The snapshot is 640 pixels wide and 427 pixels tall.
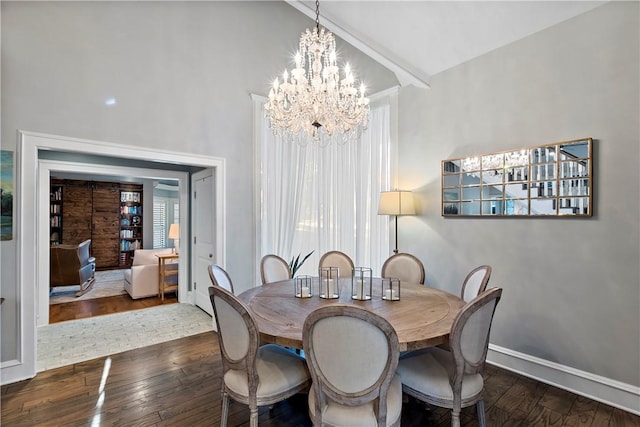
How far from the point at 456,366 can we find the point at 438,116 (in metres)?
2.67

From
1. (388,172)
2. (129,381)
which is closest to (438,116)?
(388,172)

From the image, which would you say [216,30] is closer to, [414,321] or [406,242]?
[406,242]

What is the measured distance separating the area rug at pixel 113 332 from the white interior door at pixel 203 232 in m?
0.29

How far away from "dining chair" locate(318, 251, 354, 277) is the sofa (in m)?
3.36

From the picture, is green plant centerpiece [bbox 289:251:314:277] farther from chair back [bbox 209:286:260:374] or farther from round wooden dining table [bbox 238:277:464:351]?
chair back [bbox 209:286:260:374]

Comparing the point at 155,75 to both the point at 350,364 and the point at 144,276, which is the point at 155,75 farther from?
the point at 350,364

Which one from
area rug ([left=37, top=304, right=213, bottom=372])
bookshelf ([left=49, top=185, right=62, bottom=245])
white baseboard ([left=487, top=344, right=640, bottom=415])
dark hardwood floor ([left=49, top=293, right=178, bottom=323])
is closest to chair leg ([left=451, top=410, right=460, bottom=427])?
white baseboard ([left=487, top=344, right=640, bottom=415])

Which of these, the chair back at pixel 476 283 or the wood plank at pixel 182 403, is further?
the chair back at pixel 476 283

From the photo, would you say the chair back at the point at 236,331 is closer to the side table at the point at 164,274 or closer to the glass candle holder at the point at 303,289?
the glass candle holder at the point at 303,289

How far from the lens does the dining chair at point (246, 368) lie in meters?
1.68

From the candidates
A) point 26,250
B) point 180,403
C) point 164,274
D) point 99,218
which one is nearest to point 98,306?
point 164,274

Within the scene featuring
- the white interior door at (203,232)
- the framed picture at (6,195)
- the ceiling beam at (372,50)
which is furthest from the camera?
the white interior door at (203,232)

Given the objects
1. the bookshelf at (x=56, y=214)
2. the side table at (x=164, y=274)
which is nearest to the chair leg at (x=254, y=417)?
the side table at (x=164, y=274)

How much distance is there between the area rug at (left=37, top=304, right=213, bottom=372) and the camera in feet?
10.4
